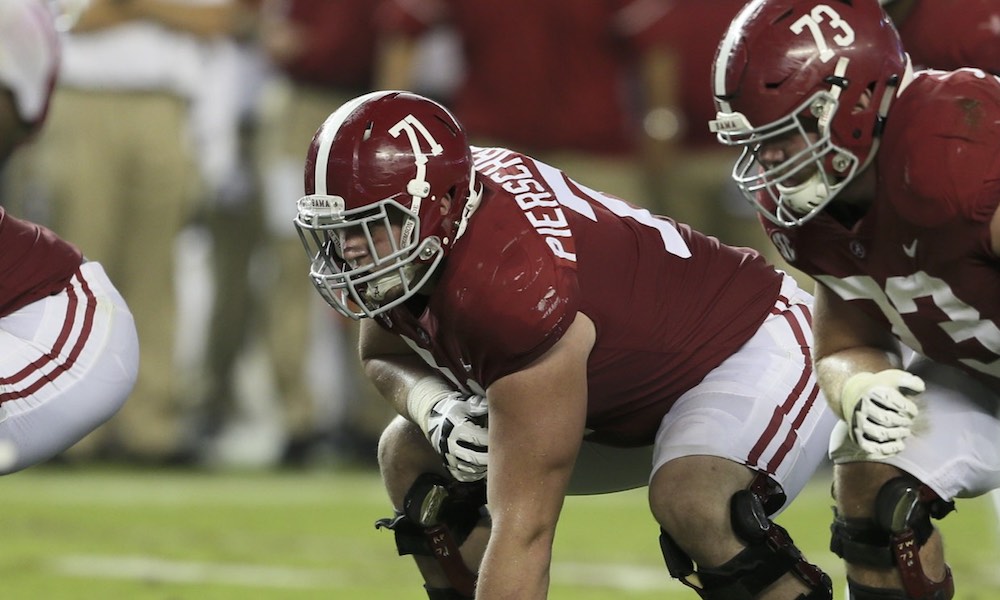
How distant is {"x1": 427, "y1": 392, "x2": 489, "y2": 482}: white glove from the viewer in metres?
3.62

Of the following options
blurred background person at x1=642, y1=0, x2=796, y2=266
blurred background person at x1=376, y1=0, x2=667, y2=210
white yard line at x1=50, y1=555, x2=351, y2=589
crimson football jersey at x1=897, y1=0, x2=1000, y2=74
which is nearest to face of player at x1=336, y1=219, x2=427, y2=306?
crimson football jersey at x1=897, y1=0, x2=1000, y2=74

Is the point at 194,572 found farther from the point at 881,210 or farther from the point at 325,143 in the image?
the point at 881,210

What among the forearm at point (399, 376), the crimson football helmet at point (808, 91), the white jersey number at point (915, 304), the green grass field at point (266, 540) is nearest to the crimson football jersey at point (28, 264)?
the forearm at point (399, 376)

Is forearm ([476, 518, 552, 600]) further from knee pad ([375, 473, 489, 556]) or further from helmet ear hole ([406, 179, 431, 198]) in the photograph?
helmet ear hole ([406, 179, 431, 198])

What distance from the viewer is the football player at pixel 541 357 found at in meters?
3.36

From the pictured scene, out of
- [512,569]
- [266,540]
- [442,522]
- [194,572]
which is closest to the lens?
[512,569]

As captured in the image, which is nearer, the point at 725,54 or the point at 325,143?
the point at 325,143

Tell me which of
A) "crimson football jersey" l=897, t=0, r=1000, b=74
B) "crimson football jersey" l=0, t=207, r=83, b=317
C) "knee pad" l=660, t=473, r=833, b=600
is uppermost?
"crimson football jersey" l=897, t=0, r=1000, b=74

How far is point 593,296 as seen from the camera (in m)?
3.61

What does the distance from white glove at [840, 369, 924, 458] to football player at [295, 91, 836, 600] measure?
0.67ft

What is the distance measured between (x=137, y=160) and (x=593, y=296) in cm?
480

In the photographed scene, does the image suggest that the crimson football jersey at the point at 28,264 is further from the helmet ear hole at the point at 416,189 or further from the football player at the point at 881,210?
the football player at the point at 881,210

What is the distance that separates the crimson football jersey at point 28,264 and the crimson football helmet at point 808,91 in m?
1.73

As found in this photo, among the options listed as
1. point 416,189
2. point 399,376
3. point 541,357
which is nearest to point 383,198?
point 416,189
